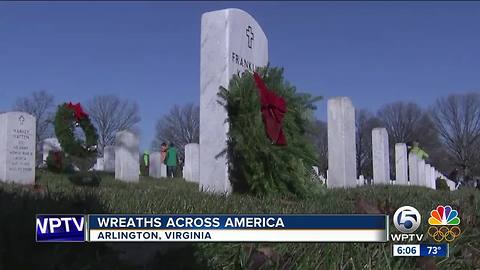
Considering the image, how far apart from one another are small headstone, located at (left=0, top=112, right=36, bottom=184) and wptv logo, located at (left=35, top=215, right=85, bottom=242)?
38.4ft

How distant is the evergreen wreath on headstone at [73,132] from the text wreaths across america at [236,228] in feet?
63.5

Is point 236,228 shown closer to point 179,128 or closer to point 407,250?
point 407,250

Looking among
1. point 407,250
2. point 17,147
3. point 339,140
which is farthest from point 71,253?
point 17,147

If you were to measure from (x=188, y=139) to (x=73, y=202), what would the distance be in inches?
2699

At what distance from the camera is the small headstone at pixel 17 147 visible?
13445mm

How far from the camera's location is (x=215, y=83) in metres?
7.51

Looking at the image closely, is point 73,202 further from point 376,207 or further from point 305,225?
point 376,207

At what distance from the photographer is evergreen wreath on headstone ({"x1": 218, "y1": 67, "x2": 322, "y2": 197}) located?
7086 millimetres

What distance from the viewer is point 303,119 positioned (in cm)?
816

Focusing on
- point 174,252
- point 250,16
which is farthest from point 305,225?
point 250,16

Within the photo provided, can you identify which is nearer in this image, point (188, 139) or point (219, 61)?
point (219, 61)

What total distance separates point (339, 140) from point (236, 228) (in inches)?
449

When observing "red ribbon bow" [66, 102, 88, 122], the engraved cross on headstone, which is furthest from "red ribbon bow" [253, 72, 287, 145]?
"red ribbon bow" [66, 102, 88, 122]

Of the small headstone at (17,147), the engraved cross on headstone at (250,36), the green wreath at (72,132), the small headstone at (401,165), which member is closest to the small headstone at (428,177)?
the small headstone at (401,165)
